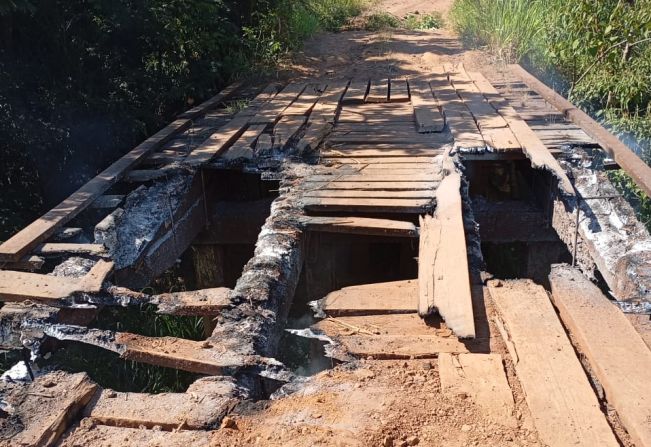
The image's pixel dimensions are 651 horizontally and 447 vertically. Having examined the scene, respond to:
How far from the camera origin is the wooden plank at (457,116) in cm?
454

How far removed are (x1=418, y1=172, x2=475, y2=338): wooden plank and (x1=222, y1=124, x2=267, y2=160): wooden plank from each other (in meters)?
1.48

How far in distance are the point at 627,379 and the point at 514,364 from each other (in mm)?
364

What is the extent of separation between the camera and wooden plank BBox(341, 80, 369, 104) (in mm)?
6121

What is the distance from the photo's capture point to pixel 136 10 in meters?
5.39

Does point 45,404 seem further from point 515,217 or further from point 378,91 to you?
point 378,91

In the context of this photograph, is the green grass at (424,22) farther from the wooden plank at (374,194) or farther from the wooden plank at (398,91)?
the wooden plank at (374,194)

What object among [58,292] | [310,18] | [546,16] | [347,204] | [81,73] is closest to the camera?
[58,292]


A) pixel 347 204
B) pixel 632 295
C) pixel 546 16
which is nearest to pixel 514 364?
pixel 632 295

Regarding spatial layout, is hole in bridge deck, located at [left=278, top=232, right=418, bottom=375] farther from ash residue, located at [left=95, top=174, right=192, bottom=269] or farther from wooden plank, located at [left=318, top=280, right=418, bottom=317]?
wooden plank, located at [left=318, top=280, right=418, bottom=317]

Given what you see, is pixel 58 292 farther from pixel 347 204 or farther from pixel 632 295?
pixel 632 295

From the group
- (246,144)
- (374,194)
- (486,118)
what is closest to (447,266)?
(374,194)

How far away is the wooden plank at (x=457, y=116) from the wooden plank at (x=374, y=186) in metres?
0.67

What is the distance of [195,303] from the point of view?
2.76 m

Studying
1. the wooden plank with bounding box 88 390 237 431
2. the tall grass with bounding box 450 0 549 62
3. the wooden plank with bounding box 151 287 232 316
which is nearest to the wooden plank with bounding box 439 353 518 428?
the wooden plank with bounding box 88 390 237 431
